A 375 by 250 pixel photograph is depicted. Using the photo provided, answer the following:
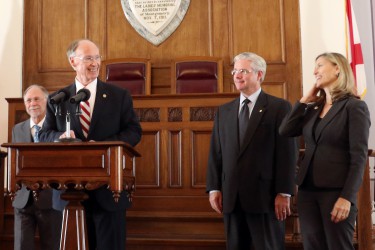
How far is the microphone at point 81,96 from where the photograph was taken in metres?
2.45

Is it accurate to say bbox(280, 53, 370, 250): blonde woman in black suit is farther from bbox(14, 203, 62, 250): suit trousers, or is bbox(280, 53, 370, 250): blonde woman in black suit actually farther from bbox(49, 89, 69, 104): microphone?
bbox(14, 203, 62, 250): suit trousers

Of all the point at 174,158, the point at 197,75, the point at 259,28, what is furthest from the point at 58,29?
the point at 174,158

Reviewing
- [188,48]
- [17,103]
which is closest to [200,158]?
[17,103]

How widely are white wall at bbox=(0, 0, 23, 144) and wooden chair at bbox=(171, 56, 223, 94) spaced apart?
186cm

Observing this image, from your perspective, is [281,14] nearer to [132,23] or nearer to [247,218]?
[132,23]

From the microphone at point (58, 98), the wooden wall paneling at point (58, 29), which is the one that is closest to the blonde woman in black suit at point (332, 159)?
the microphone at point (58, 98)

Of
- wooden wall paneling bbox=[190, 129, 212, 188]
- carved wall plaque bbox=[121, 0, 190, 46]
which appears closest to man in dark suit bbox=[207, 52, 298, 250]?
wooden wall paneling bbox=[190, 129, 212, 188]

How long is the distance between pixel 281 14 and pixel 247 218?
3.86 metres

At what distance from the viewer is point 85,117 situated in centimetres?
272

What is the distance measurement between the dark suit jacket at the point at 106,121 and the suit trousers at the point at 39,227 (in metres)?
1.01

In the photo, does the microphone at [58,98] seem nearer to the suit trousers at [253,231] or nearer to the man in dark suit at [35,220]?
the suit trousers at [253,231]

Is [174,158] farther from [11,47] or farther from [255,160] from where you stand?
[11,47]

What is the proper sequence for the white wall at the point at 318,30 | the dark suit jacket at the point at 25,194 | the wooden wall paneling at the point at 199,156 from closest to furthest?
the dark suit jacket at the point at 25,194 → the wooden wall paneling at the point at 199,156 → the white wall at the point at 318,30

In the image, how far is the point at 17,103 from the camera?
4996 mm
